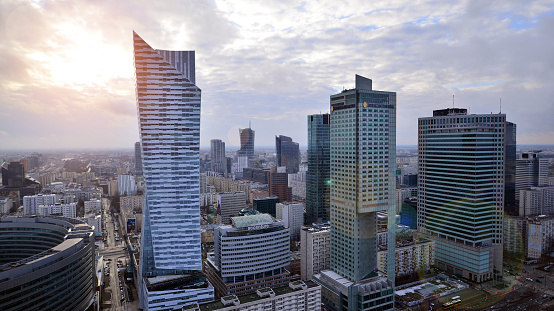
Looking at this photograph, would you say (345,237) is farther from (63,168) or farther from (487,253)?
(63,168)

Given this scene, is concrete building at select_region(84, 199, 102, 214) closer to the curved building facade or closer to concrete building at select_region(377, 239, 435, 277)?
the curved building facade

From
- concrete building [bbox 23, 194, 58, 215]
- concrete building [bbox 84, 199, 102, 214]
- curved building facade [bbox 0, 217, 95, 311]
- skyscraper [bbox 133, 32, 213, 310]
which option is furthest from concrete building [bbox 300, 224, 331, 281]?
concrete building [bbox 23, 194, 58, 215]

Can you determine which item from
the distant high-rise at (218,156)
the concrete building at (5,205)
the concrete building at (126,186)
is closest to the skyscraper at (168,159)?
the concrete building at (5,205)

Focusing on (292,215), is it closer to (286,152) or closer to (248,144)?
(286,152)

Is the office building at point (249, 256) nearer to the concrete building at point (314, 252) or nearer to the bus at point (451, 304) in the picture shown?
the concrete building at point (314, 252)

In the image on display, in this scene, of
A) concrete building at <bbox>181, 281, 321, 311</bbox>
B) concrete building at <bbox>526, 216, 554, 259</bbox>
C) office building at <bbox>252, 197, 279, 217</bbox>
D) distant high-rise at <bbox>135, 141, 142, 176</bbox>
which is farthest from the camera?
distant high-rise at <bbox>135, 141, 142, 176</bbox>

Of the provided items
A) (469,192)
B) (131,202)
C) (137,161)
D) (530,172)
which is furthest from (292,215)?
(137,161)
